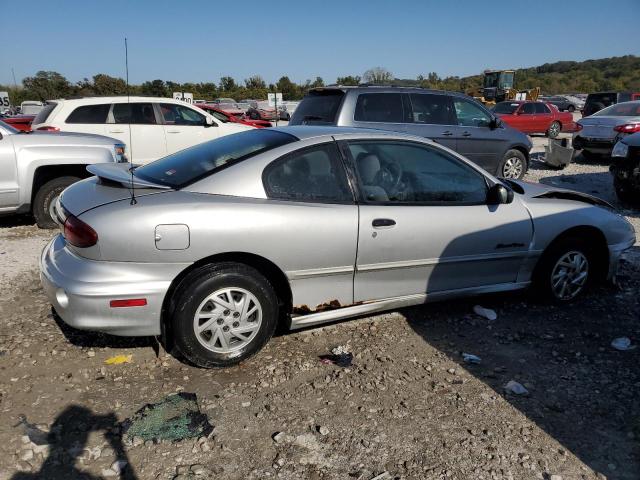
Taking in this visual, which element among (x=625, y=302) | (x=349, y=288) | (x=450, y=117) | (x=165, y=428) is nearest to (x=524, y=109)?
(x=450, y=117)

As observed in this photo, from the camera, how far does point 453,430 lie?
2838 mm

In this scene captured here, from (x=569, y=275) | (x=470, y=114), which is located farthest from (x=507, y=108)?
(x=569, y=275)

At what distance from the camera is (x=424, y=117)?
27.7ft

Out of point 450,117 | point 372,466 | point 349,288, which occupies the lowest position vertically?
point 372,466

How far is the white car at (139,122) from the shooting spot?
8.97 m

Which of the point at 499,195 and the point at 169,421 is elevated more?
the point at 499,195

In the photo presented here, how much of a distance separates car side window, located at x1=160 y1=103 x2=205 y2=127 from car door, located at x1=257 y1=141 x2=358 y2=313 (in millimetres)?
7210

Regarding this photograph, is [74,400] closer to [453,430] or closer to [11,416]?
[11,416]

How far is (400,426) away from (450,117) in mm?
6851

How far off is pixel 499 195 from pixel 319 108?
4.48m

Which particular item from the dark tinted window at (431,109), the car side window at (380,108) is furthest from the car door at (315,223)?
the dark tinted window at (431,109)

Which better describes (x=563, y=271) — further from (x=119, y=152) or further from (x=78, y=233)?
(x=119, y=152)

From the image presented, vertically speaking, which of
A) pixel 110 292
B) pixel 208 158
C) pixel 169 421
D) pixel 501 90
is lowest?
pixel 169 421

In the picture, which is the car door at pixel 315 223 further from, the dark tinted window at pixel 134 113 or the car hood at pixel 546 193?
the dark tinted window at pixel 134 113
